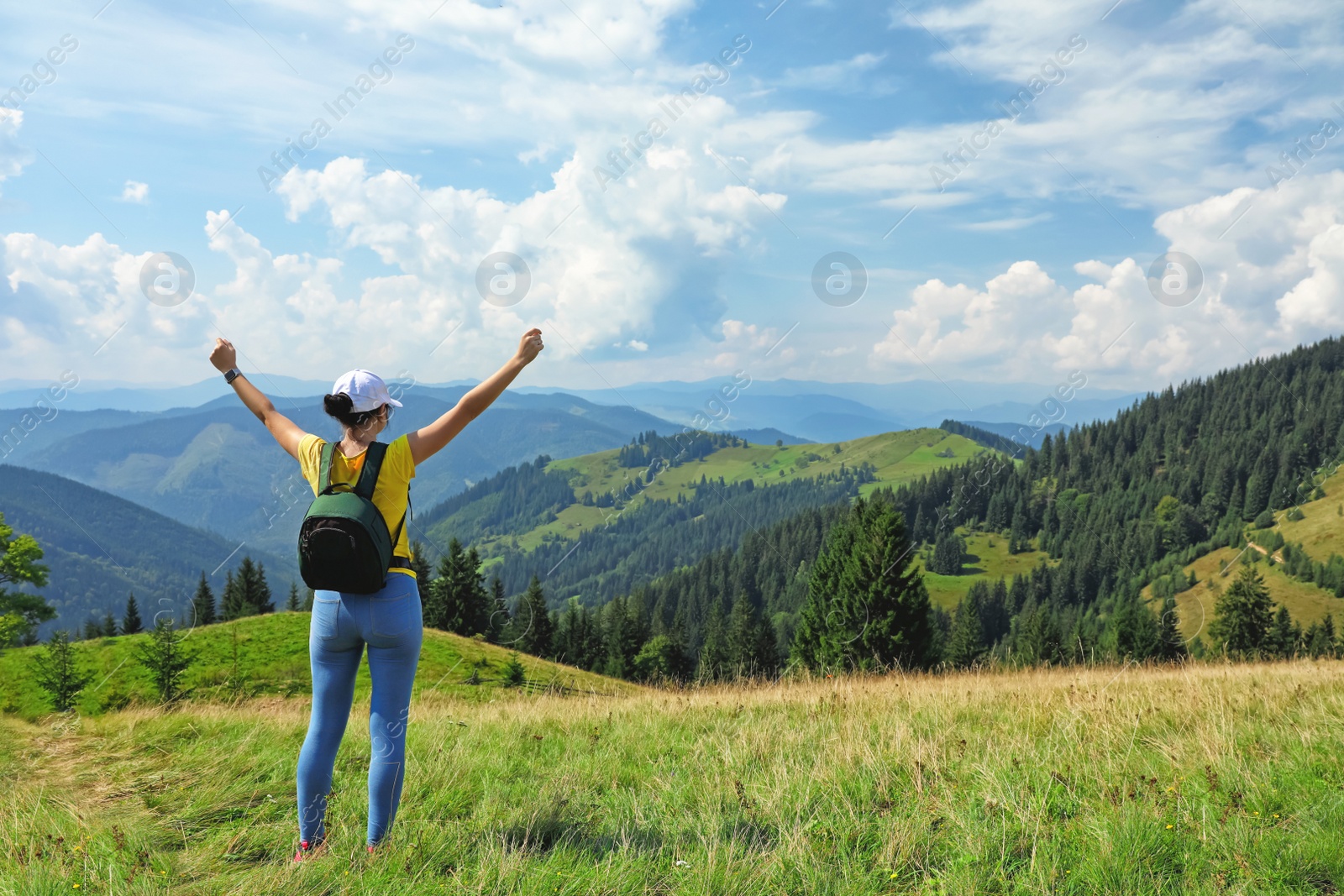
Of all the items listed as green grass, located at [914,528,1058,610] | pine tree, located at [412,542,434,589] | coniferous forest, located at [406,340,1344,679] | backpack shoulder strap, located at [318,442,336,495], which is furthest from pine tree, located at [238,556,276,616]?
green grass, located at [914,528,1058,610]

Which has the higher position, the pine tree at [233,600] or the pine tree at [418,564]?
the pine tree at [418,564]

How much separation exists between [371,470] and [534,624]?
74.2m

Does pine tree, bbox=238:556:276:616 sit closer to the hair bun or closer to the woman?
the woman

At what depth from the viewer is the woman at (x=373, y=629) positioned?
13.4 ft

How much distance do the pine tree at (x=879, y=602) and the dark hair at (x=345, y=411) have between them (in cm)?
4667

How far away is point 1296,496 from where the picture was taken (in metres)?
191

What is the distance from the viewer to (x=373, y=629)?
4055mm

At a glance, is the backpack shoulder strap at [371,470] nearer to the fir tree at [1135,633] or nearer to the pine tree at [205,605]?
the fir tree at [1135,633]

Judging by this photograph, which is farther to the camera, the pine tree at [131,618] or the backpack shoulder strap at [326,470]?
the pine tree at [131,618]

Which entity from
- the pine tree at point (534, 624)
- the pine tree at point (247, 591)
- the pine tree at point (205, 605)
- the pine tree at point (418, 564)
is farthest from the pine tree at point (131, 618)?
the pine tree at point (534, 624)

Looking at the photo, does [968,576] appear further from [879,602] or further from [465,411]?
[465,411]

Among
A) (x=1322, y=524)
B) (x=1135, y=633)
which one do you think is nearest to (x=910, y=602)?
(x=1135, y=633)

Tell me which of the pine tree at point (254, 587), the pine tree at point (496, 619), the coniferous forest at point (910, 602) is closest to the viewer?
the coniferous forest at point (910, 602)

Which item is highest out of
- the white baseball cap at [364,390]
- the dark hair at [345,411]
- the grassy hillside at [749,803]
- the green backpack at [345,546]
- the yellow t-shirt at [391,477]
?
the white baseball cap at [364,390]
